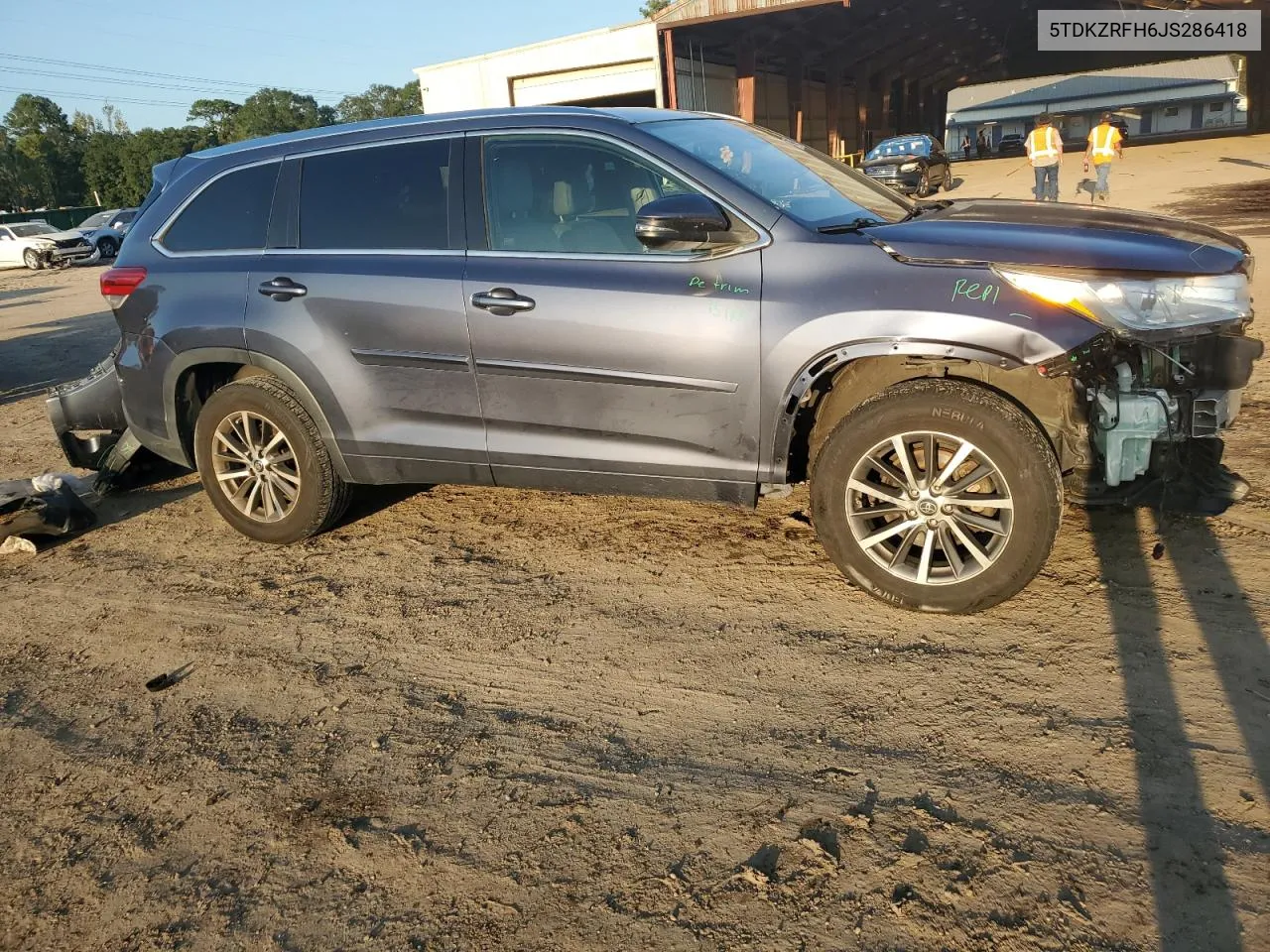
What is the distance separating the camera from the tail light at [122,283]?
490 centimetres

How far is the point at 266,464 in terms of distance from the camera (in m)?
4.80

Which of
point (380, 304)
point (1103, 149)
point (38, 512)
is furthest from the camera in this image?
point (1103, 149)

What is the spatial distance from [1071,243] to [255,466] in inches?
150

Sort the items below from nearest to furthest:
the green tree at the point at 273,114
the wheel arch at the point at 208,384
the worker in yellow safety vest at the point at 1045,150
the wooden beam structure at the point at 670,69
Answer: the wheel arch at the point at 208,384, the worker in yellow safety vest at the point at 1045,150, the wooden beam structure at the point at 670,69, the green tree at the point at 273,114

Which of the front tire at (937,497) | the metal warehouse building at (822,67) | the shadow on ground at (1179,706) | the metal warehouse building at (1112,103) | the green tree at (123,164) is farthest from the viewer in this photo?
the green tree at (123,164)

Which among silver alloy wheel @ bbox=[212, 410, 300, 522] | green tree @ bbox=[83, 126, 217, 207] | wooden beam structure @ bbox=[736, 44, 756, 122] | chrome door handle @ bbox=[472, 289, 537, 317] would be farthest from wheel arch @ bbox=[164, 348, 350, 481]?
green tree @ bbox=[83, 126, 217, 207]

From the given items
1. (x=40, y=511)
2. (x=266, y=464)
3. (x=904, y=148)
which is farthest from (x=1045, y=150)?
(x=40, y=511)

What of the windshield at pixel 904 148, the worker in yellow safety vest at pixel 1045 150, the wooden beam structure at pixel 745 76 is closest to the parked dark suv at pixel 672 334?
the worker in yellow safety vest at pixel 1045 150

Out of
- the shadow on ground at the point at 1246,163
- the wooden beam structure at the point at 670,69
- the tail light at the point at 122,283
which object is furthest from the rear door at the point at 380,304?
the shadow on ground at the point at 1246,163

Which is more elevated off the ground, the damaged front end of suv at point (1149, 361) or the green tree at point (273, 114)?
the green tree at point (273, 114)

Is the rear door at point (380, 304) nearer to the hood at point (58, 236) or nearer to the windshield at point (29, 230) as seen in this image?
the hood at point (58, 236)

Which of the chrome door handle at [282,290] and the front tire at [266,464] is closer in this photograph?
the chrome door handle at [282,290]

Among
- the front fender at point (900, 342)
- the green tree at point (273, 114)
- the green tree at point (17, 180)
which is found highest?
the green tree at point (273, 114)

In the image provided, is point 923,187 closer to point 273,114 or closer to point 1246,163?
point 1246,163
